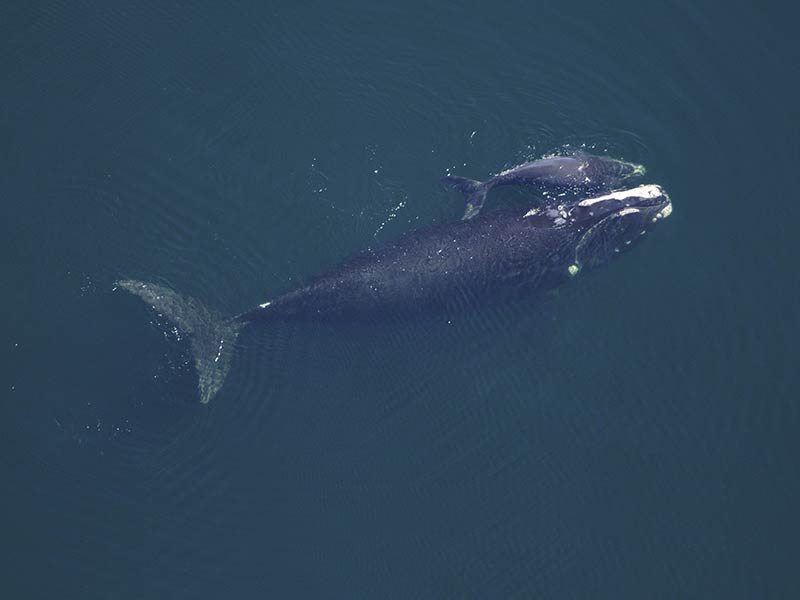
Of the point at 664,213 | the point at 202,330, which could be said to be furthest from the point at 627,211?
the point at 202,330

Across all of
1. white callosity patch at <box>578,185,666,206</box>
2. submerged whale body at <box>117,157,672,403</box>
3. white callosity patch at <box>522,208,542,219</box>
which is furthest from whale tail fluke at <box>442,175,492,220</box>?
white callosity patch at <box>578,185,666,206</box>

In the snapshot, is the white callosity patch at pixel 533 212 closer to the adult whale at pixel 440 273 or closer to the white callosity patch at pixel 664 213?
the adult whale at pixel 440 273

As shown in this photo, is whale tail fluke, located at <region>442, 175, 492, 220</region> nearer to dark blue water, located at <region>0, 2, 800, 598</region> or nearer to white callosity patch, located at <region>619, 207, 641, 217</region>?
dark blue water, located at <region>0, 2, 800, 598</region>

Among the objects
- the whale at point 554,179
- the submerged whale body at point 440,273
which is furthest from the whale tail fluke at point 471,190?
the submerged whale body at point 440,273

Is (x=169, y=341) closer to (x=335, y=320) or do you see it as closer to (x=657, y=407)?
(x=335, y=320)

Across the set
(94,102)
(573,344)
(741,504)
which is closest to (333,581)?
(573,344)
